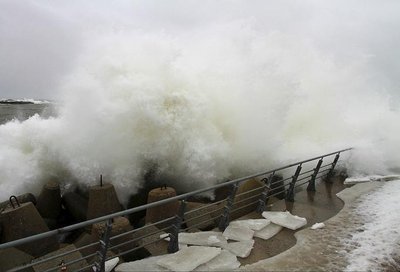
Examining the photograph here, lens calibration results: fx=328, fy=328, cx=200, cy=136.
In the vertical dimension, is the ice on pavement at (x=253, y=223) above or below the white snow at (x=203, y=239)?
below

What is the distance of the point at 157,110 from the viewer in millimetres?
10867

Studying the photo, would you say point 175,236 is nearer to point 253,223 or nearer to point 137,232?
point 137,232

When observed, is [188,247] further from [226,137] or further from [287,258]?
[226,137]

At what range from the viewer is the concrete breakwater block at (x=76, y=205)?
8.44 m

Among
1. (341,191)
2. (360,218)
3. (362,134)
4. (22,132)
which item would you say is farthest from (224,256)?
(362,134)

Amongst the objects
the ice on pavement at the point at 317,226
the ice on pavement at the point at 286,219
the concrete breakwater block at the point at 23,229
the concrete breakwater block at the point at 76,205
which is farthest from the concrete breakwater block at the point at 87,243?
the ice on pavement at the point at 317,226

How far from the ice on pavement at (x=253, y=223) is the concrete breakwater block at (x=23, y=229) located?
12.8ft

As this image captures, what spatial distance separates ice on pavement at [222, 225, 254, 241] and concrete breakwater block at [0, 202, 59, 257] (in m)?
3.78

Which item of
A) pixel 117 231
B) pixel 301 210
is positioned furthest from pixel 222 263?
pixel 301 210

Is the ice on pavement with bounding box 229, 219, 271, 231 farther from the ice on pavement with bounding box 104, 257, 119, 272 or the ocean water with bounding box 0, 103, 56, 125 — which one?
the ocean water with bounding box 0, 103, 56, 125

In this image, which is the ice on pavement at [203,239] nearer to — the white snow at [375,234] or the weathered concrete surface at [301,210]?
the weathered concrete surface at [301,210]

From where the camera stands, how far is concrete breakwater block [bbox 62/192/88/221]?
332 inches

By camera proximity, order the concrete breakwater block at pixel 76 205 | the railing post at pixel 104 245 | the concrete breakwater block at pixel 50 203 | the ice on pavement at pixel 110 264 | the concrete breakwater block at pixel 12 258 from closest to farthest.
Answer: the railing post at pixel 104 245
the ice on pavement at pixel 110 264
the concrete breakwater block at pixel 12 258
the concrete breakwater block at pixel 76 205
the concrete breakwater block at pixel 50 203

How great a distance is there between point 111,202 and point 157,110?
3.94 m
